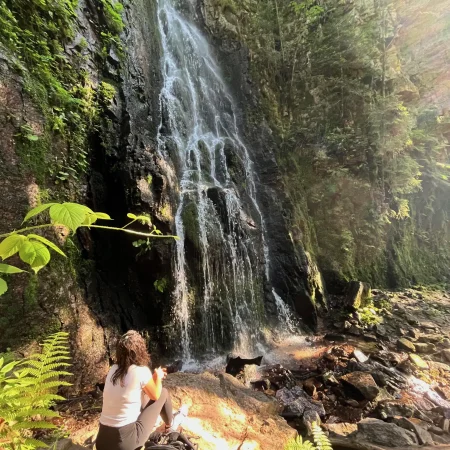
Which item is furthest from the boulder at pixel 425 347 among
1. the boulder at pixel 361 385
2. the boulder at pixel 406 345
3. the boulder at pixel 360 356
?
the boulder at pixel 361 385

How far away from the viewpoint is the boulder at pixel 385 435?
3631 mm

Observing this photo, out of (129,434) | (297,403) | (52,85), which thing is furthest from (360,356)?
(52,85)

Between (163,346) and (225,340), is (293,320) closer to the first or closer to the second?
(225,340)

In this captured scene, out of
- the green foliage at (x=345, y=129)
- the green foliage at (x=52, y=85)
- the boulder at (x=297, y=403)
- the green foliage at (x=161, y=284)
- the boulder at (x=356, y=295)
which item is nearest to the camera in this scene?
the boulder at (x=297, y=403)

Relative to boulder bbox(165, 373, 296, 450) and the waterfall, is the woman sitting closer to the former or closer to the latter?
boulder bbox(165, 373, 296, 450)

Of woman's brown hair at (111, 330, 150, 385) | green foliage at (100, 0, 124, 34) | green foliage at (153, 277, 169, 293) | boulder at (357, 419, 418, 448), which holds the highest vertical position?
green foliage at (100, 0, 124, 34)

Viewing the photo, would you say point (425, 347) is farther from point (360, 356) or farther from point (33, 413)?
point (33, 413)

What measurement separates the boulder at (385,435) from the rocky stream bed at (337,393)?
1cm

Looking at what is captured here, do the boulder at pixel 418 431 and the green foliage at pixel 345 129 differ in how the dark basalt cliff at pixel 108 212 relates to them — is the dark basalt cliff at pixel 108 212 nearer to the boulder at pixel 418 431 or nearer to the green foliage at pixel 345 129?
the green foliage at pixel 345 129

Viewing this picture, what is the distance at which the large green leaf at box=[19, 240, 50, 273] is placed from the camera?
1109 millimetres

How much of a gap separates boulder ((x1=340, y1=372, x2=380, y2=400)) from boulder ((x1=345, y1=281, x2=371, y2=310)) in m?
4.32

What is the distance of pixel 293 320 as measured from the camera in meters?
9.38

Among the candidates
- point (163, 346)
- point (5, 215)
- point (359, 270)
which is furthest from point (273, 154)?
point (5, 215)

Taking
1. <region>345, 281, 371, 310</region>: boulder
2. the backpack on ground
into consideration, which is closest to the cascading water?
<region>345, 281, 371, 310</region>: boulder
